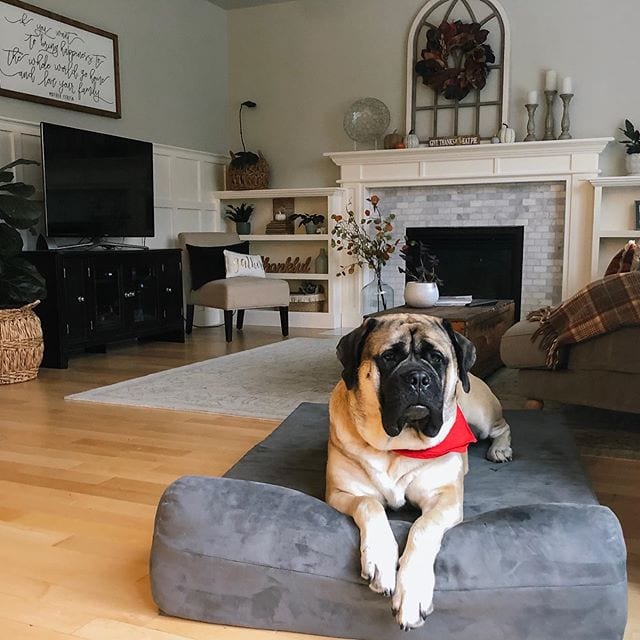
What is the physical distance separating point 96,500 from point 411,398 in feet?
3.71

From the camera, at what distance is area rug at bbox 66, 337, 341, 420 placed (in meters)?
3.25

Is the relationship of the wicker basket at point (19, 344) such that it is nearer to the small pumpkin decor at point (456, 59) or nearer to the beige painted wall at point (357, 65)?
the beige painted wall at point (357, 65)

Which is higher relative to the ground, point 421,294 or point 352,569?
point 421,294

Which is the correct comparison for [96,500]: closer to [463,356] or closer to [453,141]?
[463,356]

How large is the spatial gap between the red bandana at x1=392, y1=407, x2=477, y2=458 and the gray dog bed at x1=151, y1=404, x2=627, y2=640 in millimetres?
176

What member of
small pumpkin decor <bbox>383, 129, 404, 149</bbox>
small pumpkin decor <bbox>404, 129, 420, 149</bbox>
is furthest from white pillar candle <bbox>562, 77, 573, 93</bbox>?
small pumpkin decor <bbox>383, 129, 404, 149</bbox>

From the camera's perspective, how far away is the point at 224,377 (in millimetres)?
3895

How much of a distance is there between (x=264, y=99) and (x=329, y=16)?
0.92 metres

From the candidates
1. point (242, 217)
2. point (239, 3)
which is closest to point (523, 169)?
point (242, 217)

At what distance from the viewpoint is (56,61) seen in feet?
15.7

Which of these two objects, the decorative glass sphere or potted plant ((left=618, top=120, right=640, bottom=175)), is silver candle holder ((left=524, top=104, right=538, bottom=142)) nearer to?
potted plant ((left=618, top=120, right=640, bottom=175))

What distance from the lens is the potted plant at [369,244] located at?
19.0 feet

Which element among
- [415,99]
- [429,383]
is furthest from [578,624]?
[415,99]

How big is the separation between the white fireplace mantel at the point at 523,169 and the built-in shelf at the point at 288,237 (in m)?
0.65
